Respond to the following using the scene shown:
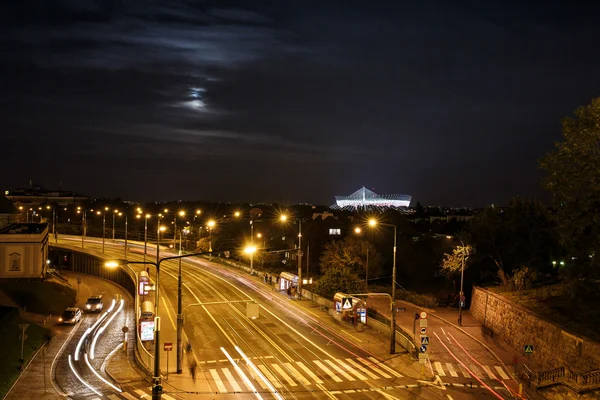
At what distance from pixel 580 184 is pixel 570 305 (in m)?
8.39

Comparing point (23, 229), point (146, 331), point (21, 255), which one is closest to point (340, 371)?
point (146, 331)

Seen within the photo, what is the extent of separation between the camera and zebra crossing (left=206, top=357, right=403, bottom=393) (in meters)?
26.1

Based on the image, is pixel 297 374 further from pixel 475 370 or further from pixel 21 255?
pixel 21 255

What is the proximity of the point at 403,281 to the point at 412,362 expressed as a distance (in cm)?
5188

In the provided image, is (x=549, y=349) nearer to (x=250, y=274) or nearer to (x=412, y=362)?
(x=412, y=362)

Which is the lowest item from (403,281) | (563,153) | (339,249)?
(403,281)

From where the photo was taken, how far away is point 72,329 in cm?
4181

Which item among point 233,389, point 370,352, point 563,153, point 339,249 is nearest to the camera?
point 233,389

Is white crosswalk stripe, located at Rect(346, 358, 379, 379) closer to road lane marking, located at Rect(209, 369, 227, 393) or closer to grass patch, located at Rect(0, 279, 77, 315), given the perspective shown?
road lane marking, located at Rect(209, 369, 227, 393)

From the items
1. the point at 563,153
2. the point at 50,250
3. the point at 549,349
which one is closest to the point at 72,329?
the point at 549,349

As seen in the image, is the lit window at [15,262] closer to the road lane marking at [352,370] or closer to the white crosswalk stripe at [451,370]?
the road lane marking at [352,370]

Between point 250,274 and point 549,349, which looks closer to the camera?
point 549,349

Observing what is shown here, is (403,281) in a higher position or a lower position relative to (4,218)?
lower

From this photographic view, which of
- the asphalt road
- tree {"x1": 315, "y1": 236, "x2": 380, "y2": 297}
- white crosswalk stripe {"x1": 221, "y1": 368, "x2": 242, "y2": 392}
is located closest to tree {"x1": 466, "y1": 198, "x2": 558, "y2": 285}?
the asphalt road
